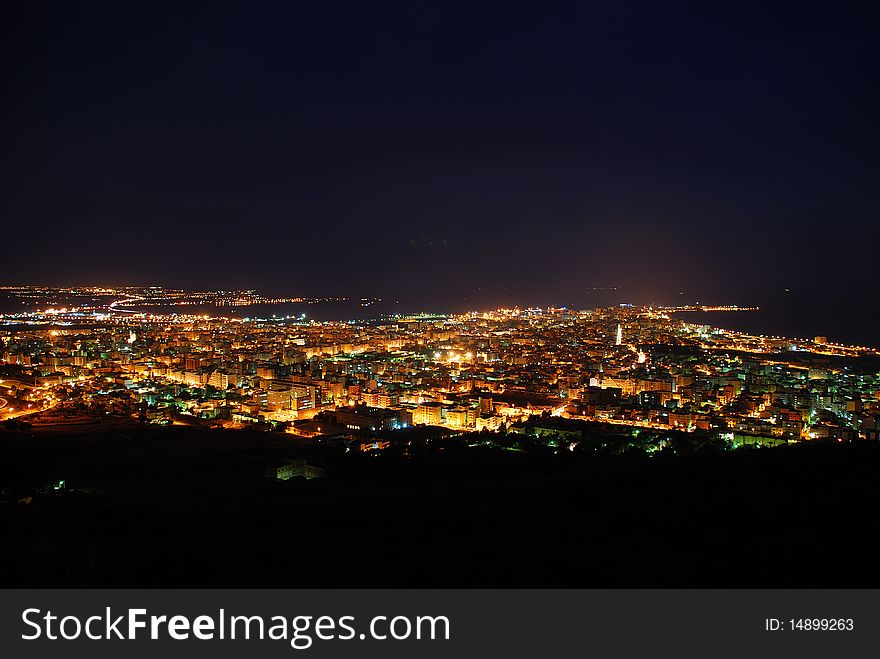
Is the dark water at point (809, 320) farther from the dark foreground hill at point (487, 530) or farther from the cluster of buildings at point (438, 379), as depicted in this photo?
the dark foreground hill at point (487, 530)

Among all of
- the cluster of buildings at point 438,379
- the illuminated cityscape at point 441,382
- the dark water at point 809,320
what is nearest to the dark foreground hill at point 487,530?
the illuminated cityscape at point 441,382

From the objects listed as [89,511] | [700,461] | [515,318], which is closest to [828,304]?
[515,318]

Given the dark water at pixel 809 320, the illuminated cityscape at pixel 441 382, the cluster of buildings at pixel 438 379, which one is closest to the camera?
the illuminated cityscape at pixel 441 382

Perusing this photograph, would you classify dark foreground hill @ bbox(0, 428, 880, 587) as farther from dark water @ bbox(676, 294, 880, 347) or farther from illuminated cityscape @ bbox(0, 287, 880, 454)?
dark water @ bbox(676, 294, 880, 347)

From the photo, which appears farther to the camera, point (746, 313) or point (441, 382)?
point (746, 313)

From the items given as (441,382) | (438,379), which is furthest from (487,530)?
(438,379)

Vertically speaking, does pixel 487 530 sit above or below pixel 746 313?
below

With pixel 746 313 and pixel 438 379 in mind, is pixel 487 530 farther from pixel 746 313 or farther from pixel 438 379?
pixel 746 313

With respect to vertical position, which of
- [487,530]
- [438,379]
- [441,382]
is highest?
[438,379]
